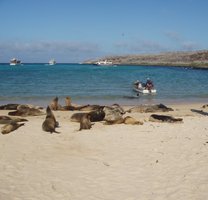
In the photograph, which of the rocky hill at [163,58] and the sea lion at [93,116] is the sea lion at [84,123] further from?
the rocky hill at [163,58]

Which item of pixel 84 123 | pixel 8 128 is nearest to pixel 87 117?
pixel 84 123

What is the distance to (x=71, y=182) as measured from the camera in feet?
25.0

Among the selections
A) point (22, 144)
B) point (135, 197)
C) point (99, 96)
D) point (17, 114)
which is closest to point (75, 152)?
point (22, 144)

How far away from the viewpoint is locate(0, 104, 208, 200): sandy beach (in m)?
7.07

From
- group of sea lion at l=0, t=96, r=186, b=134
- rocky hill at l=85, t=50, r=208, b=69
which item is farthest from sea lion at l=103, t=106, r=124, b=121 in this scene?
rocky hill at l=85, t=50, r=208, b=69

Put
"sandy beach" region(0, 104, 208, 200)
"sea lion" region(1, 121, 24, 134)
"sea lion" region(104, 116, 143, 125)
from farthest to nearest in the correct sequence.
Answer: "sea lion" region(104, 116, 143, 125), "sea lion" region(1, 121, 24, 134), "sandy beach" region(0, 104, 208, 200)

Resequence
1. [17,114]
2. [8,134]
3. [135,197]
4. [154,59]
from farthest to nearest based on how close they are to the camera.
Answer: [154,59], [17,114], [8,134], [135,197]

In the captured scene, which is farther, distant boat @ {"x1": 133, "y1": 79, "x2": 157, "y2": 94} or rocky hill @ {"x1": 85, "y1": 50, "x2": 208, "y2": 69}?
rocky hill @ {"x1": 85, "y1": 50, "x2": 208, "y2": 69}

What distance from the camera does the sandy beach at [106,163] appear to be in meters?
7.07

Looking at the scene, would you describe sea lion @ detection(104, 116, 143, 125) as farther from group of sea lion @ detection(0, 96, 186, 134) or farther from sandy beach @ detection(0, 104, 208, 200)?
sandy beach @ detection(0, 104, 208, 200)

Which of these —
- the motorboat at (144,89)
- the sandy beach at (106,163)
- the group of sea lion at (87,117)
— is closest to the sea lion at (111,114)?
the group of sea lion at (87,117)

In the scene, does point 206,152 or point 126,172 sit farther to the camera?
point 206,152

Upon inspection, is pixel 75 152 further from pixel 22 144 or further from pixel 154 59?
pixel 154 59

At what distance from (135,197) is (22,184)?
2.12 m
